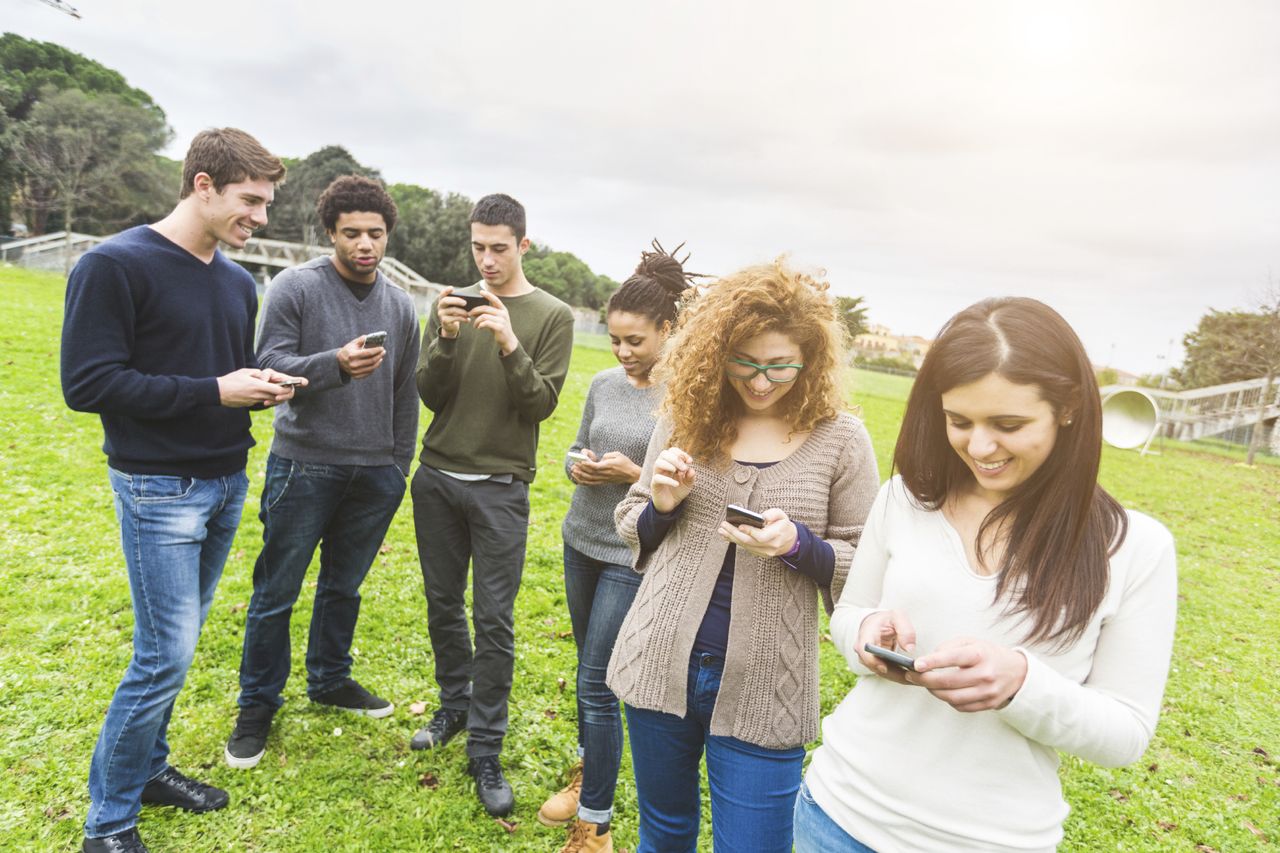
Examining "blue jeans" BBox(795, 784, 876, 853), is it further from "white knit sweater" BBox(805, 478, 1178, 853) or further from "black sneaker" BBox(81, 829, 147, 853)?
"black sneaker" BBox(81, 829, 147, 853)

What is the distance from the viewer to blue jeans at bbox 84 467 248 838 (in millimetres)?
2686

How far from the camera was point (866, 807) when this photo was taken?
1.61 metres

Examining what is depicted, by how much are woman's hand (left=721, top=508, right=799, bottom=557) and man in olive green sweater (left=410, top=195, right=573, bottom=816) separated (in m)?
1.63

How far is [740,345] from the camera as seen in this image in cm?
212

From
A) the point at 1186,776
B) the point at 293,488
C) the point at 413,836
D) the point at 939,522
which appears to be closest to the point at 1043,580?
the point at 939,522

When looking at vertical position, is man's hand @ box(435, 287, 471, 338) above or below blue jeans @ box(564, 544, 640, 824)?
above

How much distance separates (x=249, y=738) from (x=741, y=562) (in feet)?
8.98

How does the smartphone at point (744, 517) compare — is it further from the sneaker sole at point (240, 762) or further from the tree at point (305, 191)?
the tree at point (305, 191)

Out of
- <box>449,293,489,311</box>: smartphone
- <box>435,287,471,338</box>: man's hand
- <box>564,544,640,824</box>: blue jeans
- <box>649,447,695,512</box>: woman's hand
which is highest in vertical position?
<box>449,293,489,311</box>: smartphone

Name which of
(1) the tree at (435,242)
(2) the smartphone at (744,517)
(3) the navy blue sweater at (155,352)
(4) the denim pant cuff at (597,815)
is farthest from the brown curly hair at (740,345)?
(1) the tree at (435,242)

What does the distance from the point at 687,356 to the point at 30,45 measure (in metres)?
66.0

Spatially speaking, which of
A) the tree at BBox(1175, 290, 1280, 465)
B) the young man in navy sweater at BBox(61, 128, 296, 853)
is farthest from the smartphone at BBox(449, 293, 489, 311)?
the tree at BBox(1175, 290, 1280, 465)

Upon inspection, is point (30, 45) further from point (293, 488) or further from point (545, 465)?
point (293, 488)

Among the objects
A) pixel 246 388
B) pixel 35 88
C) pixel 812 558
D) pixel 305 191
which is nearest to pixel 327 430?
pixel 246 388
